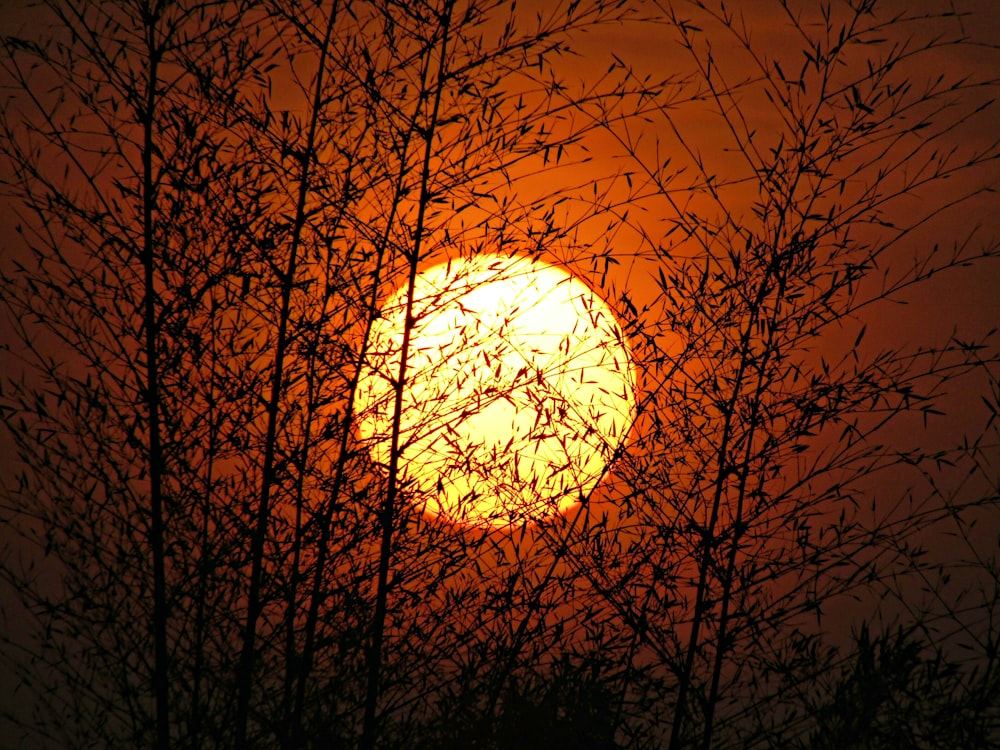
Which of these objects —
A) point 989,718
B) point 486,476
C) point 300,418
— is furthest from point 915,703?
point 300,418

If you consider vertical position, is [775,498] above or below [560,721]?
above

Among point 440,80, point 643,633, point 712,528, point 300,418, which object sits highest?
point 440,80

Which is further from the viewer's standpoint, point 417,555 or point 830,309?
point 417,555

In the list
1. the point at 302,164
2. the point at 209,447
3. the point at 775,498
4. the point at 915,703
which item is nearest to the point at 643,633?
the point at 775,498

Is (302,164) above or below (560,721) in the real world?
above

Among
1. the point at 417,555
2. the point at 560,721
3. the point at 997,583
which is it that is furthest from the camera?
the point at 560,721

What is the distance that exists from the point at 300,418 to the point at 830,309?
1763 mm

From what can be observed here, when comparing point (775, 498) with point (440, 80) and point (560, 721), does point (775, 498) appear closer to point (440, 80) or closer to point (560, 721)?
point (560, 721)

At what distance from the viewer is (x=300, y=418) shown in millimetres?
3025

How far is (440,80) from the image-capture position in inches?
108

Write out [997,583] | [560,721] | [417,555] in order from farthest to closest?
[560,721], [417,555], [997,583]

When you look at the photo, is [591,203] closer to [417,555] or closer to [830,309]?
[830,309]

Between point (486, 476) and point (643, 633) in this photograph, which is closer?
point (643, 633)

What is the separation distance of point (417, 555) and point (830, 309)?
5.01ft
